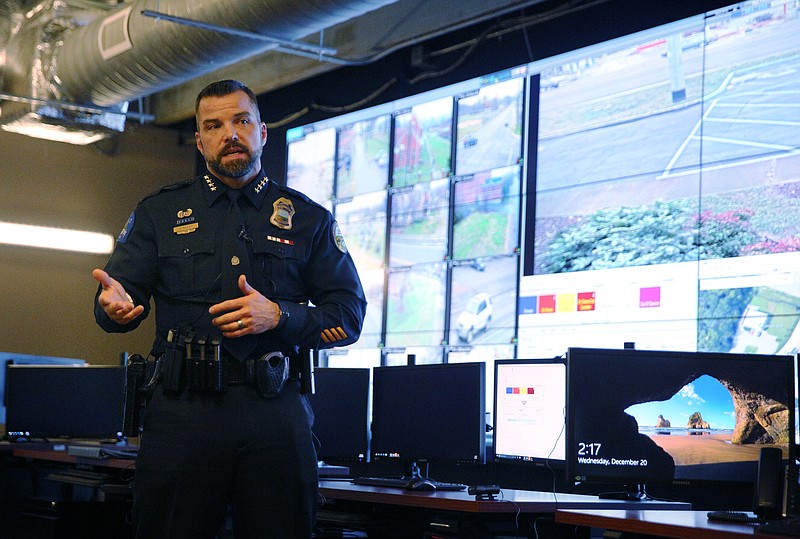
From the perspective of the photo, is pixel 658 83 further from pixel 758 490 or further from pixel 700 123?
pixel 758 490

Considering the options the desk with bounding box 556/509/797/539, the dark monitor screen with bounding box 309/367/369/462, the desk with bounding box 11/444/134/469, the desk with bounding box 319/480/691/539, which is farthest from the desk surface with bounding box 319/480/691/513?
the desk with bounding box 11/444/134/469

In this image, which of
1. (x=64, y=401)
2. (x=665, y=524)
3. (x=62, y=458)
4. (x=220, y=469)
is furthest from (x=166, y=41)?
(x=665, y=524)

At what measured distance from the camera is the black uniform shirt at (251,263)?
7.63 ft

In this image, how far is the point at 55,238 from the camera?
7.51 metres

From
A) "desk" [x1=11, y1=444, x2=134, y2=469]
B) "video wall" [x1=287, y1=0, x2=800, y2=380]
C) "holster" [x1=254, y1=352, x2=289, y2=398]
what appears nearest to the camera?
"holster" [x1=254, y1=352, x2=289, y2=398]

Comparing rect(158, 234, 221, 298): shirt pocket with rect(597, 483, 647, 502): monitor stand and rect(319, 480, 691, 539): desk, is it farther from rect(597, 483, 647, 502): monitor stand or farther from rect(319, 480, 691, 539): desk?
rect(597, 483, 647, 502): monitor stand

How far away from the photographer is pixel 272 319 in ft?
7.22

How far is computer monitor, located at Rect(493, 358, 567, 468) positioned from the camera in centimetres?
366

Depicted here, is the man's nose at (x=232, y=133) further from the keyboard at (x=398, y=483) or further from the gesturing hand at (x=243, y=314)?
the keyboard at (x=398, y=483)

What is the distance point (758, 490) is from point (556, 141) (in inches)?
113

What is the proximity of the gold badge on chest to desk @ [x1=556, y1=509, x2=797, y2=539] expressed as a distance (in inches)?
35.1

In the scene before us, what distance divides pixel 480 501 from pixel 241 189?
1.18 meters

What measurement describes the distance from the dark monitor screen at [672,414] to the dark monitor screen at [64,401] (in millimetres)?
3078

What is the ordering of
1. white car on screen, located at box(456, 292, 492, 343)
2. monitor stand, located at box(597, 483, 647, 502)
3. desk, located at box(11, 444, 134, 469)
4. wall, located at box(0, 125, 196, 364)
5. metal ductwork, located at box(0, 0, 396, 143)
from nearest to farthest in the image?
monitor stand, located at box(597, 483, 647, 502), metal ductwork, located at box(0, 0, 396, 143), desk, located at box(11, 444, 134, 469), white car on screen, located at box(456, 292, 492, 343), wall, located at box(0, 125, 196, 364)
